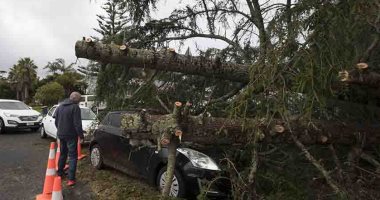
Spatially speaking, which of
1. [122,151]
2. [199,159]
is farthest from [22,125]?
[199,159]

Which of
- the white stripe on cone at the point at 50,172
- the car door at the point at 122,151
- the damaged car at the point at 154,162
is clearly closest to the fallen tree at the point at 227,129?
the damaged car at the point at 154,162

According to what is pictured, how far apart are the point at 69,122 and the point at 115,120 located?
1.03 m

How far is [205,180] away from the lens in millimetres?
6094

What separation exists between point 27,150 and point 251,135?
9.25 metres

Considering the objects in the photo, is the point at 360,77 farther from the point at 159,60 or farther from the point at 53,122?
the point at 53,122

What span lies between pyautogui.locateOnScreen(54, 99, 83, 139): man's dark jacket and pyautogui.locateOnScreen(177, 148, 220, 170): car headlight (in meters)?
2.27

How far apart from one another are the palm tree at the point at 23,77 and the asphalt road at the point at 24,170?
57.4 metres

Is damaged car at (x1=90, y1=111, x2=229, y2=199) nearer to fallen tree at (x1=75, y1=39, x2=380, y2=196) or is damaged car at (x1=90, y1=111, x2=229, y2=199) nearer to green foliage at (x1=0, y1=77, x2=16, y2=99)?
fallen tree at (x1=75, y1=39, x2=380, y2=196)

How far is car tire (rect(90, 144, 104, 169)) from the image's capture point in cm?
896

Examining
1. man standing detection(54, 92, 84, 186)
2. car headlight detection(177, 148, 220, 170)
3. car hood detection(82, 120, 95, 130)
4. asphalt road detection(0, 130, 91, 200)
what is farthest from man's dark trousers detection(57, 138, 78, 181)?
car hood detection(82, 120, 95, 130)

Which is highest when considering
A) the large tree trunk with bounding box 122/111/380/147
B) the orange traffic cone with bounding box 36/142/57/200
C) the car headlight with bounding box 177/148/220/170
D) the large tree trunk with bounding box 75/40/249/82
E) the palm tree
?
the palm tree

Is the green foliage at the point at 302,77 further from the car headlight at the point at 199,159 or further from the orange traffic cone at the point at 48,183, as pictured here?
the orange traffic cone at the point at 48,183

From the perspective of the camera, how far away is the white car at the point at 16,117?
16.9m

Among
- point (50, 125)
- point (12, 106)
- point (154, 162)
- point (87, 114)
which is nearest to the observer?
point (154, 162)
